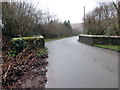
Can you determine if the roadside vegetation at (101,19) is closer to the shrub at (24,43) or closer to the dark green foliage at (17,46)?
the shrub at (24,43)

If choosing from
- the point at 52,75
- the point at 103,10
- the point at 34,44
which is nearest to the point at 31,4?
the point at 34,44

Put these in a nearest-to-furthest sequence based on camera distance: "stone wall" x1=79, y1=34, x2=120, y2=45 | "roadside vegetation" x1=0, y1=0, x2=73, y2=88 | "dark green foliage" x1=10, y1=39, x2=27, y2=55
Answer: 1. "roadside vegetation" x1=0, y1=0, x2=73, y2=88
2. "dark green foliage" x1=10, y1=39, x2=27, y2=55
3. "stone wall" x1=79, y1=34, x2=120, y2=45

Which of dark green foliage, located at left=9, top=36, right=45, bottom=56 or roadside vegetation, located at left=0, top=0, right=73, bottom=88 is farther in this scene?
dark green foliage, located at left=9, top=36, right=45, bottom=56

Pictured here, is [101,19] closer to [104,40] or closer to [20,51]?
[104,40]

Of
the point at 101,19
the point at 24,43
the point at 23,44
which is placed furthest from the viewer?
the point at 101,19

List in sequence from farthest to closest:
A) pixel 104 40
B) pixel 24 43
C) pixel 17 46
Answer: pixel 104 40, pixel 24 43, pixel 17 46

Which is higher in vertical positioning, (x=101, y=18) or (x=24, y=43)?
(x=101, y=18)

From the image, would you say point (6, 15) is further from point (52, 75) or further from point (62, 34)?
point (62, 34)

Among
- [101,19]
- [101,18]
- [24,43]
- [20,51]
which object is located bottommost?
[20,51]

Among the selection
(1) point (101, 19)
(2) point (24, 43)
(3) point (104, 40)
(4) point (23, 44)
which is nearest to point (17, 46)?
(4) point (23, 44)

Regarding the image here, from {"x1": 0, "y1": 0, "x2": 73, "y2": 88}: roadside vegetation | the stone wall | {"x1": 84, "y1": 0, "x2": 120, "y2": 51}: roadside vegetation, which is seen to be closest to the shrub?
{"x1": 0, "y1": 0, "x2": 73, "y2": 88}: roadside vegetation

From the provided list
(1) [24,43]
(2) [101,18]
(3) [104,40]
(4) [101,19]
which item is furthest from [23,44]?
(2) [101,18]

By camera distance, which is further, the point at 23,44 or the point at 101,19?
the point at 101,19

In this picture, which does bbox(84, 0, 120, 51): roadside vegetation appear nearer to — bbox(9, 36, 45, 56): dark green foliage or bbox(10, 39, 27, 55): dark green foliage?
bbox(9, 36, 45, 56): dark green foliage
